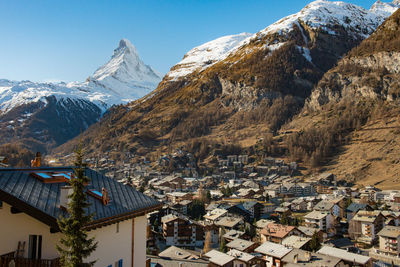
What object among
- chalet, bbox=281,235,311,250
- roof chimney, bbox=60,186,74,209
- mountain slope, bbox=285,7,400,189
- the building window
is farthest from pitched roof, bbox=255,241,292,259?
mountain slope, bbox=285,7,400,189

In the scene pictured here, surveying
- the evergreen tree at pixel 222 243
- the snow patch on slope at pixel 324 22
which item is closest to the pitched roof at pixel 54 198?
the evergreen tree at pixel 222 243

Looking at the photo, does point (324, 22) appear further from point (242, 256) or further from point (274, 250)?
point (242, 256)

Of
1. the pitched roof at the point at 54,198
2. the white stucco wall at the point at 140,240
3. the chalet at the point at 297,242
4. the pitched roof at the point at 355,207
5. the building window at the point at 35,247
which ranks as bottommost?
the chalet at the point at 297,242

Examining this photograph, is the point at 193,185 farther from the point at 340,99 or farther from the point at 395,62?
the point at 395,62

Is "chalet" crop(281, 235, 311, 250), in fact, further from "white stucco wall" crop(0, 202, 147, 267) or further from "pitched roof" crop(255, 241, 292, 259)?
"white stucco wall" crop(0, 202, 147, 267)

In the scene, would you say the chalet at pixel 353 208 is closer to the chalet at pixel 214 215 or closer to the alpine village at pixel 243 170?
the alpine village at pixel 243 170

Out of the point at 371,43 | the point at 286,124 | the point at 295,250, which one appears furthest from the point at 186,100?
the point at 295,250

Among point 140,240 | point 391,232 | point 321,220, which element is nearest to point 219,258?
point 391,232
